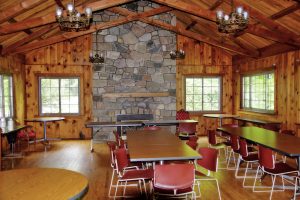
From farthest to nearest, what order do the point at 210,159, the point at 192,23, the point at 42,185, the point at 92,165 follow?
the point at 192,23, the point at 92,165, the point at 210,159, the point at 42,185

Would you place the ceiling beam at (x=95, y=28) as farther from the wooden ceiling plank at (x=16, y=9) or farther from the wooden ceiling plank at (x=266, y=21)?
the wooden ceiling plank at (x=266, y=21)

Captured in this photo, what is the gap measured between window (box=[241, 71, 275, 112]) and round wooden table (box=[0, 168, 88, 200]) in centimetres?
739

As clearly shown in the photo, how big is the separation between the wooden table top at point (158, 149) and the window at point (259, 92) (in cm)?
465

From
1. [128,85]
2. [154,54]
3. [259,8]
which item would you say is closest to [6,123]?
[128,85]

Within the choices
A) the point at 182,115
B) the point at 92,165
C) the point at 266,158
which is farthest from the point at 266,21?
the point at 92,165

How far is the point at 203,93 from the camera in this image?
11.5 m

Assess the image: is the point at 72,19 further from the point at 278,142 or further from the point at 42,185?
the point at 278,142

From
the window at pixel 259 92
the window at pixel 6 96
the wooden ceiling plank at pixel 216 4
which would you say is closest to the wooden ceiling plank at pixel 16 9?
the window at pixel 6 96

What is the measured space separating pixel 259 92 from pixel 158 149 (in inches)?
252

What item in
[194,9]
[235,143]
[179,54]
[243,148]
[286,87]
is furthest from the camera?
[179,54]

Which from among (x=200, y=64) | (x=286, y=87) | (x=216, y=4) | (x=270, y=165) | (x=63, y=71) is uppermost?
(x=216, y=4)

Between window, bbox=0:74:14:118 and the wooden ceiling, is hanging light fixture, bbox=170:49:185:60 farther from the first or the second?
window, bbox=0:74:14:118

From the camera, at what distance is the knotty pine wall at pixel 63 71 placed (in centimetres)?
1060

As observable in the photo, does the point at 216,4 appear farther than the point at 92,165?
Yes
